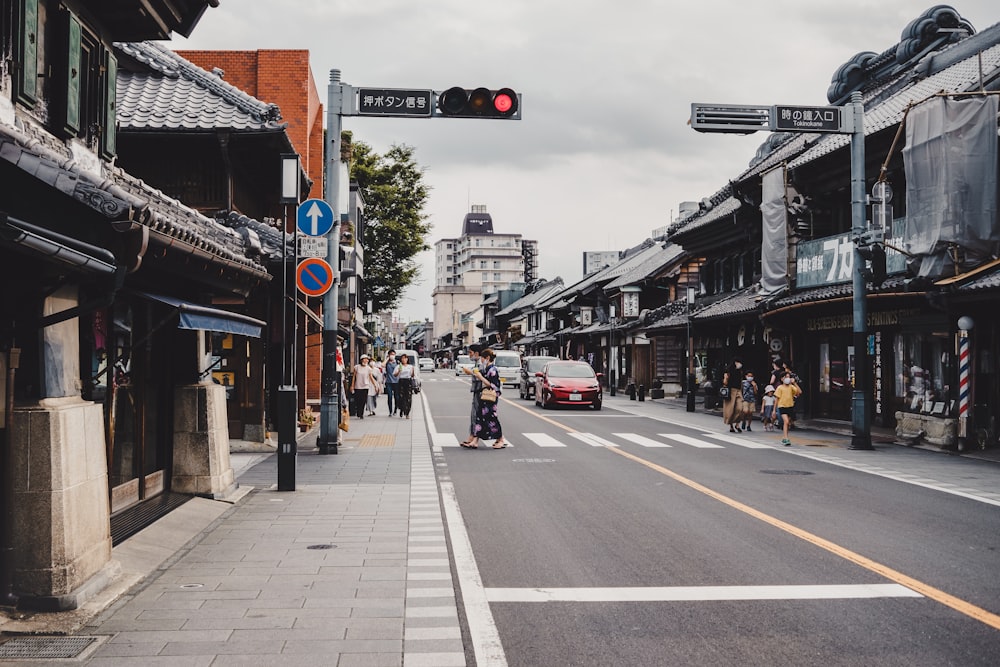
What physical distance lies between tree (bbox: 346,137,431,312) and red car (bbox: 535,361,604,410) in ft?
48.7

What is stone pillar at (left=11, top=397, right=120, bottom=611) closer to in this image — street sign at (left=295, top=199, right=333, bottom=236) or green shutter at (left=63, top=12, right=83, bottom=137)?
green shutter at (left=63, top=12, right=83, bottom=137)

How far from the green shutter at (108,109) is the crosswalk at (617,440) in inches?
430

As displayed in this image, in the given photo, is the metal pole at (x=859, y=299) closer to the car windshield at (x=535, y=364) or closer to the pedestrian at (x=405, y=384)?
the pedestrian at (x=405, y=384)

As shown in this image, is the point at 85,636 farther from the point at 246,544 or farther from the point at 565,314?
the point at 565,314

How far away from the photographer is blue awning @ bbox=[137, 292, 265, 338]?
7.71m

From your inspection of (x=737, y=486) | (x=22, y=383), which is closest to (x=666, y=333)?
(x=737, y=486)

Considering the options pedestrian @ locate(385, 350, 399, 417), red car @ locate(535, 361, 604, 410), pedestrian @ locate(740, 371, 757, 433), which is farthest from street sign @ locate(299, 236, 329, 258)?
red car @ locate(535, 361, 604, 410)

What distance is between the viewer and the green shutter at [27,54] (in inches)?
243

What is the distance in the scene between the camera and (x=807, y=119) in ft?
56.4

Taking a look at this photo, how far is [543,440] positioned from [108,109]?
12.7 m

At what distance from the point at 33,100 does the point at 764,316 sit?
71.5 feet

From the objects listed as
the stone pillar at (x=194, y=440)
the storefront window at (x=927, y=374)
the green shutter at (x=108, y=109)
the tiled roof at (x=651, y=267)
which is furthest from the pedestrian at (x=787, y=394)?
the tiled roof at (x=651, y=267)

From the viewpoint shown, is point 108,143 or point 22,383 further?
point 108,143

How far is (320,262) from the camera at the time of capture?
43.3 feet
